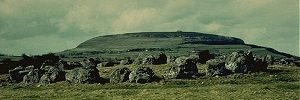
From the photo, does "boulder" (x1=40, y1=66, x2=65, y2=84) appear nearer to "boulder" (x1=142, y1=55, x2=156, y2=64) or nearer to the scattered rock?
"boulder" (x1=142, y1=55, x2=156, y2=64)

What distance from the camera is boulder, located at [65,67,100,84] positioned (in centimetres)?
7000

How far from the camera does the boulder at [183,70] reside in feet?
229

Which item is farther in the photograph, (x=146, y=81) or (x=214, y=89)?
(x=146, y=81)

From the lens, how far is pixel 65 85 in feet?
229

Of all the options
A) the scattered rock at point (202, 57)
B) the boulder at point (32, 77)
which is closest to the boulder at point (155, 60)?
the scattered rock at point (202, 57)

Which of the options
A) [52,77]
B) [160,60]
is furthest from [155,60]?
[52,77]

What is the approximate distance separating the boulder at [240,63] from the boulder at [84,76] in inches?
784

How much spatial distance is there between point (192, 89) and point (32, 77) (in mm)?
30816

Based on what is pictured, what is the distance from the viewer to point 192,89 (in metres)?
57.3

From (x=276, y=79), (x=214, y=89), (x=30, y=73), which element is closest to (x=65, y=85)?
(x=30, y=73)

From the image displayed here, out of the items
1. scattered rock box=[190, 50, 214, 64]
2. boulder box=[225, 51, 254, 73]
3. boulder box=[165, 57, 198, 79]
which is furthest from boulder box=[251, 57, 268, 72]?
scattered rock box=[190, 50, 214, 64]

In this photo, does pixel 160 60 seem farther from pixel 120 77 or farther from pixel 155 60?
pixel 120 77

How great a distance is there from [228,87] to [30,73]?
3503 cm

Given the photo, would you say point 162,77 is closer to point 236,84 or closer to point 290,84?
point 236,84
